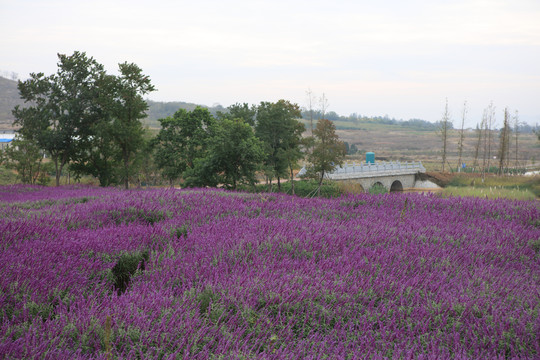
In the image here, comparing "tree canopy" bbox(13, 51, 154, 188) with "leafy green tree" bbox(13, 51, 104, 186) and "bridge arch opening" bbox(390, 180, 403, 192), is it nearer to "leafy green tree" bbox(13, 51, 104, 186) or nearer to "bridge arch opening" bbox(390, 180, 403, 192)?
"leafy green tree" bbox(13, 51, 104, 186)

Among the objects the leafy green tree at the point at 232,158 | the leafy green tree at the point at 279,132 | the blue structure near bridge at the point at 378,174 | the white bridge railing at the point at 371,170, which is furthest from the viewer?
the blue structure near bridge at the point at 378,174

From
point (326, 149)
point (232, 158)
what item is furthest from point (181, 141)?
point (326, 149)

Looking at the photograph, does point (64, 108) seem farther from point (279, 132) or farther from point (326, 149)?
point (326, 149)

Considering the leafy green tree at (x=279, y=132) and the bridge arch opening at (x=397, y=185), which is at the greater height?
the leafy green tree at (x=279, y=132)

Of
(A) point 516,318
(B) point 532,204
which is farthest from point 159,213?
(B) point 532,204

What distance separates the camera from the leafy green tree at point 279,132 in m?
27.2

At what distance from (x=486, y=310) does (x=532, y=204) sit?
6.49 m

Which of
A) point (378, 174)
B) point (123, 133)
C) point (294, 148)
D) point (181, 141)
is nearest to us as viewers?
point (123, 133)

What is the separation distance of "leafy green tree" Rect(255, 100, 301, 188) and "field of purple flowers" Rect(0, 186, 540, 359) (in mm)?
21078

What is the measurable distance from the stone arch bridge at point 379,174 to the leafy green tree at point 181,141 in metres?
9.74

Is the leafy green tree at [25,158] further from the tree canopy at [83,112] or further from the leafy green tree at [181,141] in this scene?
the leafy green tree at [181,141]

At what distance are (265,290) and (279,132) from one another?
81.2 ft

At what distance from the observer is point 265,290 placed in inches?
131

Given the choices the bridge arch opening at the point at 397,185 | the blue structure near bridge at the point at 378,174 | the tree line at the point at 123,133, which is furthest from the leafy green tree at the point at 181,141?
the bridge arch opening at the point at 397,185
